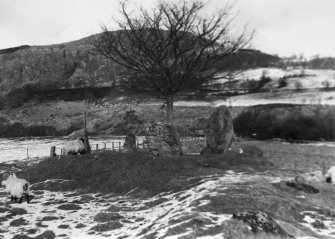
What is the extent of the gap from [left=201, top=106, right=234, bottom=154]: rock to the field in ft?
5.61

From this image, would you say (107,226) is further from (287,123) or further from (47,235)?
(287,123)

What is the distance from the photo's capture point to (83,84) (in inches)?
4513

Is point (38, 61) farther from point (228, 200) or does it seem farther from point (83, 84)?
point (228, 200)

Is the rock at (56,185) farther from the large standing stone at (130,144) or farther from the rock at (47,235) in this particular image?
the rock at (47,235)

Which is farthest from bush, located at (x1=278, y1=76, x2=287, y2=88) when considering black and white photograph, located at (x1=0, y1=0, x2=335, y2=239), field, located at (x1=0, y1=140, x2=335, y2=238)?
field, located at (x1=0, y1=140, x2=335, y2=238)

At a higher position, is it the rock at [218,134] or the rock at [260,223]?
the rock at [218,134]

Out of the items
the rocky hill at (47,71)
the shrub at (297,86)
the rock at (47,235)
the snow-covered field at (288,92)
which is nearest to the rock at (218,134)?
the rock at (47,235)

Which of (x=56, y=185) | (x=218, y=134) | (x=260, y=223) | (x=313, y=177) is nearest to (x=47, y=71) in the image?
(x=218, y=134)

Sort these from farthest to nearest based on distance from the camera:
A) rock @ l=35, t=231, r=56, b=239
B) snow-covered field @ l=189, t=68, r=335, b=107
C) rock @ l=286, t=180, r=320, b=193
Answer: snow-covered field @ l=189, t=68, r=335, b=107 < rock @ l=286, t=180, r=320, b=193 < rock @ l=35, t=231, r=56, b=239

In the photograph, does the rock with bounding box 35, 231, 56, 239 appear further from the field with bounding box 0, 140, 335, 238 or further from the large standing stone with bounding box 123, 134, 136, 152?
the large standing stone with bounding box 123, 134, 136, 152

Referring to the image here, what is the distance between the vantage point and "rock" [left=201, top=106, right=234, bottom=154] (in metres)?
25.4

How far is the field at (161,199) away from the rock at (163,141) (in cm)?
119

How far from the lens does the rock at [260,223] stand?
11.1 meters

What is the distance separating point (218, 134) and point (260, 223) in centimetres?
1424
